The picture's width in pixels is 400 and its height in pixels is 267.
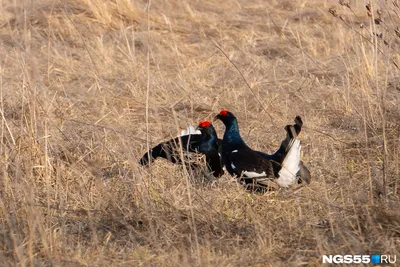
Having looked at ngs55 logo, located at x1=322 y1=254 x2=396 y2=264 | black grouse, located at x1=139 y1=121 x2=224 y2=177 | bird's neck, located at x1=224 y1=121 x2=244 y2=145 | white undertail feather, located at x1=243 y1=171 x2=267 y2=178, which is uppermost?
ngs55 logo, located at x1=322 y1=254 x2=396 y2=264

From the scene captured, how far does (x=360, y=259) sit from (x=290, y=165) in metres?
1.19

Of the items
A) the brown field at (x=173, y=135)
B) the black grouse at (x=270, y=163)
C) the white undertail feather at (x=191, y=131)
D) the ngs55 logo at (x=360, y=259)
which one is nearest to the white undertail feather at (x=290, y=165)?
the black grouse at (x=270, y=163)

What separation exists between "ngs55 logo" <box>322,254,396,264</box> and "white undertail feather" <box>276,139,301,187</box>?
1.10 meters

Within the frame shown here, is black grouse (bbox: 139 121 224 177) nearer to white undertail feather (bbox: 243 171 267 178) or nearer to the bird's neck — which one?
the bird's neck

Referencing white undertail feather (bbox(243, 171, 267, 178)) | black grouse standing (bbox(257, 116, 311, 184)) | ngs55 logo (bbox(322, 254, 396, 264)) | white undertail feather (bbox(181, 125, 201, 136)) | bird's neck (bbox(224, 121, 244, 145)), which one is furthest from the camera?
white undertail feather (bbox(181, 125, 201, 136))

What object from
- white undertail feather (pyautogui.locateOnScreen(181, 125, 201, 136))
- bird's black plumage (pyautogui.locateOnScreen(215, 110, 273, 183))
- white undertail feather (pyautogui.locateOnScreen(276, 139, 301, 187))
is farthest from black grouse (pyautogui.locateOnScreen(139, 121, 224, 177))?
white undertail feather (pyautogui.locateOnScreen(276, 139, 301, 187))

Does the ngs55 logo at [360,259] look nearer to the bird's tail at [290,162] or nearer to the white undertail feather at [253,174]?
the bird's tail at [290,162]

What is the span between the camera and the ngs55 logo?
3.15 metres

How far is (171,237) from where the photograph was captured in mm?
3492

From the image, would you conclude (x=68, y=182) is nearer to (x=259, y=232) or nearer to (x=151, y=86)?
(x=259, y=232)

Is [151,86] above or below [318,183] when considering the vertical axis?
below

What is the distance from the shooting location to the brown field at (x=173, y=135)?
3383 mm

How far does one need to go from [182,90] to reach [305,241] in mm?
3305

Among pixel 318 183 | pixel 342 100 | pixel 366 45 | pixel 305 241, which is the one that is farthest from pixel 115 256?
pixel 366 45
